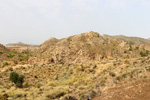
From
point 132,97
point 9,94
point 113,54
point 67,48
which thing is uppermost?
point 67,48

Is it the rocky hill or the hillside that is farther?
the rocky hill

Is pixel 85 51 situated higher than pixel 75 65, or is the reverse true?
pixel 85 51

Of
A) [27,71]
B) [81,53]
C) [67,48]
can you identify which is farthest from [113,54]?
[27,71]

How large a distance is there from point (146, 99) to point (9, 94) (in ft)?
36.6

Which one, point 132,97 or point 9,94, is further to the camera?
point 9,94

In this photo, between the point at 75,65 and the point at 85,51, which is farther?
the point at 85,51

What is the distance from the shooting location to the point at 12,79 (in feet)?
50.1

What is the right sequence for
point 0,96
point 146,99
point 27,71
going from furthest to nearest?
point 27,71
point 0,96
point 146,99

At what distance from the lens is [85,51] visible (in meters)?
29.9

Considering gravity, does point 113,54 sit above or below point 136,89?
above

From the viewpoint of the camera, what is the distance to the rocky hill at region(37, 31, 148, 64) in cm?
2934

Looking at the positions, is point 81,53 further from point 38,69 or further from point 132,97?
point 132,97

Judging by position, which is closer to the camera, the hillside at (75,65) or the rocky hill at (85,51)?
the hillside at (75,65)

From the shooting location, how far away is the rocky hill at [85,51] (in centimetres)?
2934
